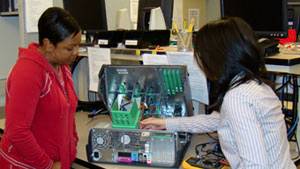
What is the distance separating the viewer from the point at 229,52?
1.15 m

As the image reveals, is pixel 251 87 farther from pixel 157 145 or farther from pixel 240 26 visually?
pixel 157 145

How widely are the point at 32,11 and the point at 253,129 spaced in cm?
156

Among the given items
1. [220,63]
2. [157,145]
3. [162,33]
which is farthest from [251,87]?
[162,33]

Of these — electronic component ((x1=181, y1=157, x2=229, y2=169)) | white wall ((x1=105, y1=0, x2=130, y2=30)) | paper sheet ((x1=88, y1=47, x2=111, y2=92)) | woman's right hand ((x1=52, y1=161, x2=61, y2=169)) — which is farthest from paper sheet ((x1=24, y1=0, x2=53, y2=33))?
electronic component ((x1=181, y1=157, x2=229, y2=169))

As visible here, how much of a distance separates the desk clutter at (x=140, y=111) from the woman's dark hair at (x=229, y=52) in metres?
0.37

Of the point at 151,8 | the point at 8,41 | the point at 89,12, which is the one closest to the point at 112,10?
the point at 89,12

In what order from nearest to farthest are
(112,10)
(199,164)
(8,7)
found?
(199,164) < (112,10) < (8,7)

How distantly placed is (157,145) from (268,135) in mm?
436

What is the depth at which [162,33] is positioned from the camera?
205cm

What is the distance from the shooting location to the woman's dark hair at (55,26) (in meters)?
1.47

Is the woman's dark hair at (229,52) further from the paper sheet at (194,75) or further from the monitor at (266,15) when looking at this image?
the monitor at (266,15)

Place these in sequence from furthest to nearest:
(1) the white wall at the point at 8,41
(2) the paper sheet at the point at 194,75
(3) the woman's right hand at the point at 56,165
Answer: (1) the white wall at the point at 8,41
(2) the paper sheet at the point at 194,75
(3) the woman's right hand at the point at 56,165

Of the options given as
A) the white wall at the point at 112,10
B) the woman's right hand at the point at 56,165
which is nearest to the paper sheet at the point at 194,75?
the woman's right hand at the point at 56,165

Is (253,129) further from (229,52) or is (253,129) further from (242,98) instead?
(229,52)
